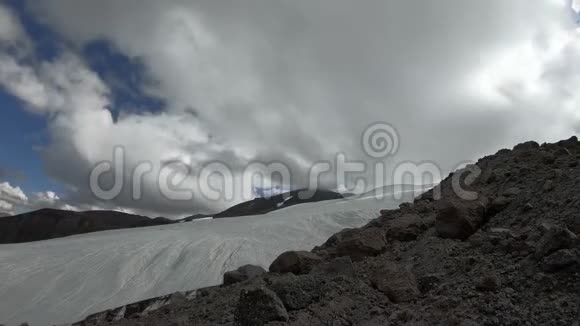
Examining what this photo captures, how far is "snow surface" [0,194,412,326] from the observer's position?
11.4m

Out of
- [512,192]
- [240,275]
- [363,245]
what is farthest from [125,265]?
[512,192]

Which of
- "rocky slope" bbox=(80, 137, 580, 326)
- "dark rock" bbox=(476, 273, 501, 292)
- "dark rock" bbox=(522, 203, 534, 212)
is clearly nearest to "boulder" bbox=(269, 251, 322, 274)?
"rocky slope" bbox=(80, 137, 580, 326)

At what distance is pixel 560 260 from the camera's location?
162 inches

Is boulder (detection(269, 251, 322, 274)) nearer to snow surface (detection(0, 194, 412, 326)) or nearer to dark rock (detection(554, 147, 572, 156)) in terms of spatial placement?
snow surface (detection(0, 194, 412, 326))

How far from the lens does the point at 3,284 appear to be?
13.3m

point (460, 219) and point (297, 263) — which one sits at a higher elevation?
point (460, 219)

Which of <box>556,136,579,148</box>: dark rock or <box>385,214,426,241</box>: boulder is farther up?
<box>556,136,579,148</box>: dark rock

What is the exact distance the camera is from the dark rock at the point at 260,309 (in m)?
4.50

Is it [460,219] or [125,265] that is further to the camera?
[125,265]

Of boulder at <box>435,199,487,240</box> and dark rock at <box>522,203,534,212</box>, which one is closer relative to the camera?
dark rock at <box>522,203,534,212</box>

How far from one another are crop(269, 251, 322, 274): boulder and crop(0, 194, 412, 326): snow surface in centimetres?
512

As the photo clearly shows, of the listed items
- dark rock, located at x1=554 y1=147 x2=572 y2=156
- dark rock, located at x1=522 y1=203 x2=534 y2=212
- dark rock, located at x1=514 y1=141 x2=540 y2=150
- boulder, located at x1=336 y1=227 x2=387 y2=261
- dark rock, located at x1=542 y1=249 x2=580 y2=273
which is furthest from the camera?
dark rock, located at x1=514 y1=141 x2=540 y2=150

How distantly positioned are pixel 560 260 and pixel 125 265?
12.3 metres

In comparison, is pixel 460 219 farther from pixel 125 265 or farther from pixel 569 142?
pixel 125 265
